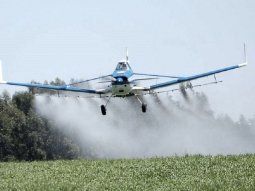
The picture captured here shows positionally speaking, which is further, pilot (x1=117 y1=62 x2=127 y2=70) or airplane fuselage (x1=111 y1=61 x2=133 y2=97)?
pilot (x1=117 y1=62 x2=127 y2=70)

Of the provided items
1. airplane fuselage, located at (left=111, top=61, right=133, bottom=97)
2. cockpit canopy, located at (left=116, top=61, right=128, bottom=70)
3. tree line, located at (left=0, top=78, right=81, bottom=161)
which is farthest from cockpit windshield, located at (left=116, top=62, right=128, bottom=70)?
tree line, located at (left=0, top=78, right=81, bottom=161)

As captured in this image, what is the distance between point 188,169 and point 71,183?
871 centimetres

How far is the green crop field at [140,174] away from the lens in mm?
44719

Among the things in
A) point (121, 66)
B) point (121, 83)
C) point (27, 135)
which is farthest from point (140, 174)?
point (27, 135)

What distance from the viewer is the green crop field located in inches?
1761

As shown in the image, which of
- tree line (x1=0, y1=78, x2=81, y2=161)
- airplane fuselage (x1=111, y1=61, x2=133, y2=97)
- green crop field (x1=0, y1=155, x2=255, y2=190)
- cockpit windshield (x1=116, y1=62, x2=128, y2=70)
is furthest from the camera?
tree line (x1=0, y1=78, x2=81, y2=161)

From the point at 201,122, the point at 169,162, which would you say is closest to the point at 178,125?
the point at 201,122

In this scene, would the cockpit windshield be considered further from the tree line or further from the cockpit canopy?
the tree line

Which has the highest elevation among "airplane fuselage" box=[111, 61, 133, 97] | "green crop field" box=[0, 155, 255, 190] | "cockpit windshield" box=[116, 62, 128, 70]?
"cockpit windshield" box=[116, 62, 128, 70]

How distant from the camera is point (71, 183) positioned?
4734 cm

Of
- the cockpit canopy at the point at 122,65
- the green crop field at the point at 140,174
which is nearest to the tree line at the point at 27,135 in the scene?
the cockpit canopy at the point at 122,65

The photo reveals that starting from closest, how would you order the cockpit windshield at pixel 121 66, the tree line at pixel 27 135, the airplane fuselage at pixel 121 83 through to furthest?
1. the airplane fuselage at pixel 121 83
2. the cockpit windshield at pixel 121 66
3. the tree line at pixel 27 135

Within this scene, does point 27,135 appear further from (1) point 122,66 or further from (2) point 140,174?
(2) point 140,174

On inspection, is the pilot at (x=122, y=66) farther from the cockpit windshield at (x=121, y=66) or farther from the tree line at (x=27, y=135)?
the tree line at (x=27, y=135)
